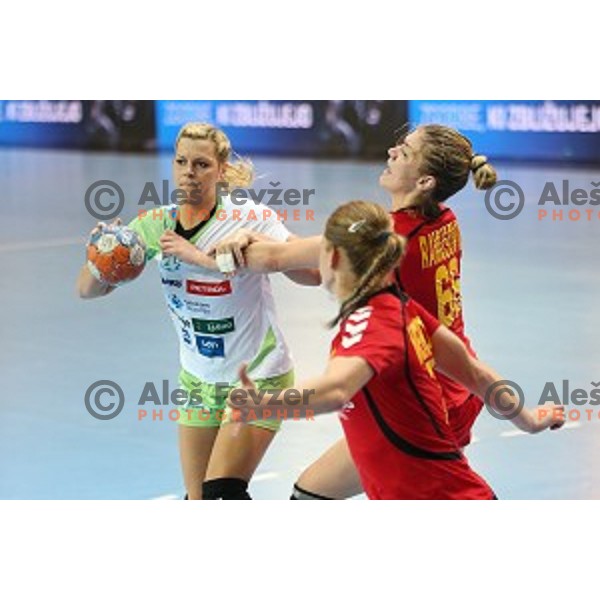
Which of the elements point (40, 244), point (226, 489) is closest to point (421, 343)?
point (226, 489)

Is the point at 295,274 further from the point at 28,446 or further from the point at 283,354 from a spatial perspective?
the point at 28,446

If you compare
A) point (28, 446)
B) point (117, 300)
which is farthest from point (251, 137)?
point (28, 446)

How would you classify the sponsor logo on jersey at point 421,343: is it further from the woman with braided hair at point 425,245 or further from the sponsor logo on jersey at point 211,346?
the sponsor logo on jersey at point 211,346

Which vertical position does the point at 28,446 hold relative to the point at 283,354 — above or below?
below

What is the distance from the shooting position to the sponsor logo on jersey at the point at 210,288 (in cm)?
532

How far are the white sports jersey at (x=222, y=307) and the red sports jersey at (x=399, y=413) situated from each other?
137cm

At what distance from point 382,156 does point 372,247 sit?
1534cm

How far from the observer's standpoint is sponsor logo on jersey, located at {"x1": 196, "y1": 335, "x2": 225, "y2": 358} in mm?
5406

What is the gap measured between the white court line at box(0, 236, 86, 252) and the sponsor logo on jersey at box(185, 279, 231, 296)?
8.09 m

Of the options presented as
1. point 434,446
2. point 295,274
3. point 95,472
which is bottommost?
point 95,472

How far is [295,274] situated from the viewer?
509 centimetres

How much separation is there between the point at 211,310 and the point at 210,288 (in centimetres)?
8

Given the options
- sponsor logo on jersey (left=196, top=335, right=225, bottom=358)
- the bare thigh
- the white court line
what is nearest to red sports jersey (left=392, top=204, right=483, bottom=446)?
the bare thigh

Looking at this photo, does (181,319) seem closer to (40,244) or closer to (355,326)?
(355,326)
